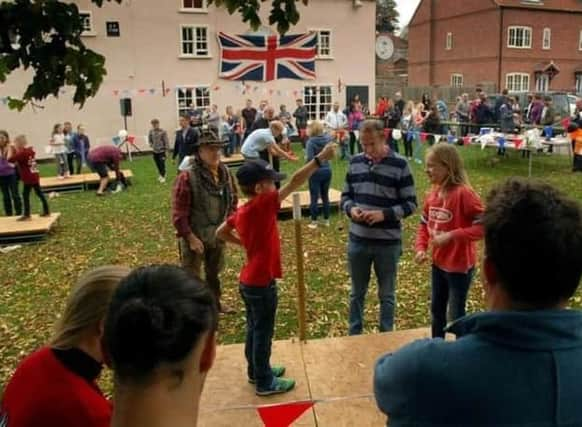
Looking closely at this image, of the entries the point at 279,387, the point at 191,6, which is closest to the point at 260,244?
the point at 279,387

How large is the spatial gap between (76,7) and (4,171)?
934cm

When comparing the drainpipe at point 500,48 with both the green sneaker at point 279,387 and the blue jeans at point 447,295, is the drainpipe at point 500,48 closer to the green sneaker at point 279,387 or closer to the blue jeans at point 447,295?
the blue jeans at point 447,295

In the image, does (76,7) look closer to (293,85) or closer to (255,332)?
(255,332)

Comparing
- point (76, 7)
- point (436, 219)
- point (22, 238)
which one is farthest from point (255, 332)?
point (22, 238)

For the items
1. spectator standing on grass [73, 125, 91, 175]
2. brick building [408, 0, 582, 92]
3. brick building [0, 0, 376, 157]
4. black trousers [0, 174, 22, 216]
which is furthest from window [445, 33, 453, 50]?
black trousers [0, 174, 22, 216]

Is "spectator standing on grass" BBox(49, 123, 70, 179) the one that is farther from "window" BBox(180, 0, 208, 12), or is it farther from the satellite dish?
the satellite dish

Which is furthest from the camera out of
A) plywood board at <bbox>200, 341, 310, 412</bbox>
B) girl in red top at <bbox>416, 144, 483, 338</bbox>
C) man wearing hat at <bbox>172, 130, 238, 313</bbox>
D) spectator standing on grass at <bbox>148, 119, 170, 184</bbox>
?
spectator standing on grass at <bbox>148, 119, 170, 184</bbox>

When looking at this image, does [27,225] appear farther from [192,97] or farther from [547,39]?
[547,39]

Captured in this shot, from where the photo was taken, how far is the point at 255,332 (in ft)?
12.3

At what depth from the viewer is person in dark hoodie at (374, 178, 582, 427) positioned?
3.98 feet

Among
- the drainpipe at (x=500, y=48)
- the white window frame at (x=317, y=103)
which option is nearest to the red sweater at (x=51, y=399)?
the white window frame at (x=317, y=103)

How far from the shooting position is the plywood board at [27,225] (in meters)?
9.69

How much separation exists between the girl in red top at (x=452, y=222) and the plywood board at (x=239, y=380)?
3.69 ft

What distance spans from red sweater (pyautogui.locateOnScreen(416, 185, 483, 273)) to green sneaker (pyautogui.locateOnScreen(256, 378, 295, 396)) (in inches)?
54.3
